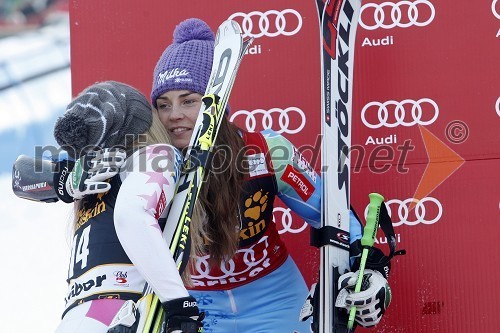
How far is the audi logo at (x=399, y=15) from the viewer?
3488 mm

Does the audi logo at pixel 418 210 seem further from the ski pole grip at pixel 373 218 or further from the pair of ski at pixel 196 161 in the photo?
the pair of ski at pixel 196 161

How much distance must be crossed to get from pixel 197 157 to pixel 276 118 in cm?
89

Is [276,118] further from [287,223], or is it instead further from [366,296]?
[366,296]

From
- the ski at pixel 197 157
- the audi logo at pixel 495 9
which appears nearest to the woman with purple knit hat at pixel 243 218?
the ski at pixel 197 157

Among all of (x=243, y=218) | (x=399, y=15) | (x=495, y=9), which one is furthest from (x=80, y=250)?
(x=495, y=9)

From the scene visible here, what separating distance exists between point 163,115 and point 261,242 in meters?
0.50

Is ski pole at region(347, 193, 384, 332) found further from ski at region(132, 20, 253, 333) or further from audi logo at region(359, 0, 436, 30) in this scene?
audi logo at region(359, 0, 436, 30)

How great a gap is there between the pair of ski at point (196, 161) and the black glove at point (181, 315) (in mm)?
34

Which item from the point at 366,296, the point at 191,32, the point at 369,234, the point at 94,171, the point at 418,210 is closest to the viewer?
the point at 94,171

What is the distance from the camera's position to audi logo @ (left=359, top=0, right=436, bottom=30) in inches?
137

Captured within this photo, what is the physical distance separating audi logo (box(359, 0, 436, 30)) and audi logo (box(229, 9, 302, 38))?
239 mm

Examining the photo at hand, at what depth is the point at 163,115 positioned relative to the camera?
3.09 meters

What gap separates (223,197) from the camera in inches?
115

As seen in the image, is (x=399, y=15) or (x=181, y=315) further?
(x=399, y=15)
